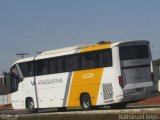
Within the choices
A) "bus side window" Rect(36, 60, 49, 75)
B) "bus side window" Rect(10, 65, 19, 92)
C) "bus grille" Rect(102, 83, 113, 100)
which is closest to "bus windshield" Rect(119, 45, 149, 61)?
"bus grille" Rect(102, 83, 113, 100)

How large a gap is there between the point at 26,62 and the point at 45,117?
7745mm

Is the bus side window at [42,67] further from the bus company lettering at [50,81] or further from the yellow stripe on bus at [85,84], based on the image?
the yellow stripe on bus at [85,84]

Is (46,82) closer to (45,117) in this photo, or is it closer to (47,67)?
(47,67)

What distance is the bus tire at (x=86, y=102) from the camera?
28094 mm

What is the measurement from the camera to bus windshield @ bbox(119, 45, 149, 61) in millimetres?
26547

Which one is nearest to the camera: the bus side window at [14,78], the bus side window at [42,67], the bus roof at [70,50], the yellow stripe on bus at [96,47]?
the yellow stripe on bus at [96,47]

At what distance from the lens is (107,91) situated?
26.7 metres

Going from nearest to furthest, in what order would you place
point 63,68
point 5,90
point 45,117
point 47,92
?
point 45,117, point 63,68, point 47,92, point 5,90

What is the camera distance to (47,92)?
31906 millimetres

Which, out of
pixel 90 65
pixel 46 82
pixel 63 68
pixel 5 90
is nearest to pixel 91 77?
pixel 90 65

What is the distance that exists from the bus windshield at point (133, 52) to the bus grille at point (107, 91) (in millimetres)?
1527

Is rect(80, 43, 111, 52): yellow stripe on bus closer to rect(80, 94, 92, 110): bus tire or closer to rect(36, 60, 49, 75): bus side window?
rect(80, 94, 92, 110): bus tire

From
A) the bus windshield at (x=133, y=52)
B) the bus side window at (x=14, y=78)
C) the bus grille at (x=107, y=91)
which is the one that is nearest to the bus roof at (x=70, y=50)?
the bus windshield at (x=133, y=52)

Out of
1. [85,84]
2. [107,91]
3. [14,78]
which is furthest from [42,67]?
[107,91]
